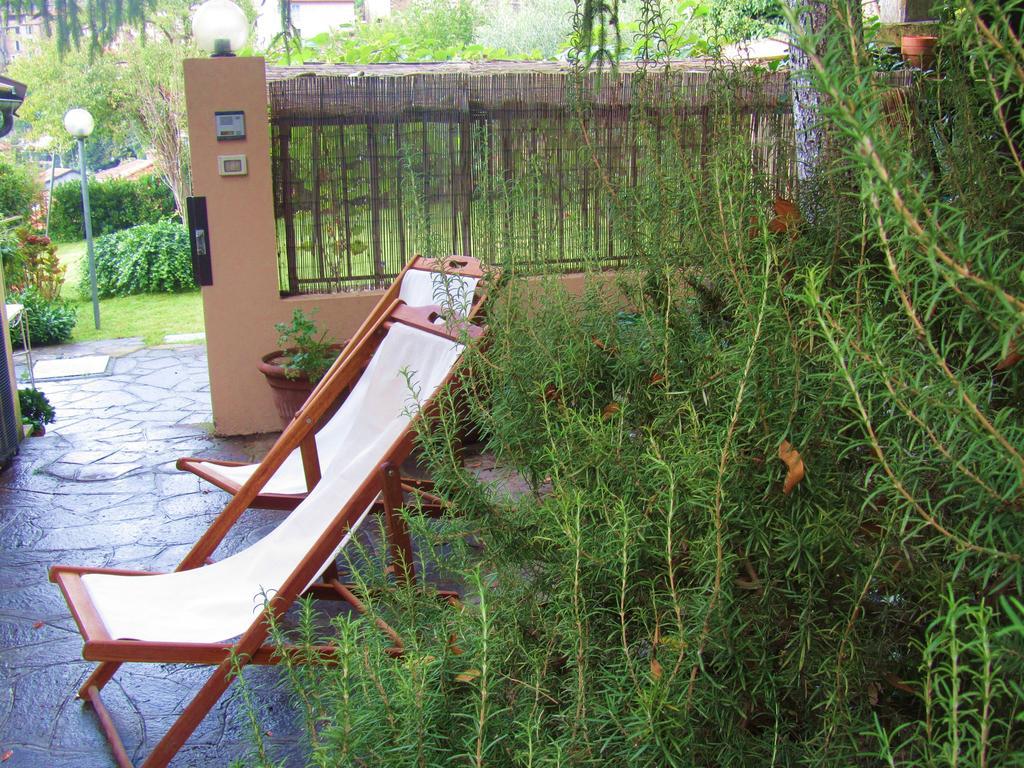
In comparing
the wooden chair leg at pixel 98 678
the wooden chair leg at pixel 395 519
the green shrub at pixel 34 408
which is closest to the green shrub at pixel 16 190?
the green shrub at pixel 34 408

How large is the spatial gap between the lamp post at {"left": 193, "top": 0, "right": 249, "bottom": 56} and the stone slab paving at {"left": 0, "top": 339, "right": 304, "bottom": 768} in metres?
2.46

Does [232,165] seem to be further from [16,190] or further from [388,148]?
[16,190]

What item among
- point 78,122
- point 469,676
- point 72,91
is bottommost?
point 469,676

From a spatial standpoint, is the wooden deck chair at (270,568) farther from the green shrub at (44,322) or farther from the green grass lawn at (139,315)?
the green shrub at (44,322)

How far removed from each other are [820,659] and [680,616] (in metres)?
0.19

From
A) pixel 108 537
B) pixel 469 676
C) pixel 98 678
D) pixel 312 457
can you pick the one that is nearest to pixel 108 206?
pixel 108 537

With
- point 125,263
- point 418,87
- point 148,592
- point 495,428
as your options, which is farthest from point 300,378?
point 125,263

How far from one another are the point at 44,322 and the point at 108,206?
8165 mm

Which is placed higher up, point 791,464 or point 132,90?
point 132,90

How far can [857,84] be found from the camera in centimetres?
87

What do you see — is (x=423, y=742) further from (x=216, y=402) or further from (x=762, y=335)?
(x=216, y=402)

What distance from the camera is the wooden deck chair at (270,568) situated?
259 cm

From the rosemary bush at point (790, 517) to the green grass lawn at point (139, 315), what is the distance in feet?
30.0

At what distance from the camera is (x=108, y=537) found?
15.2ft
